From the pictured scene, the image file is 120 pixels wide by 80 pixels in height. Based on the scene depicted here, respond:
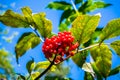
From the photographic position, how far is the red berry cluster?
2.15 meters

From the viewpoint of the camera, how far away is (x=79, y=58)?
2.33 metres

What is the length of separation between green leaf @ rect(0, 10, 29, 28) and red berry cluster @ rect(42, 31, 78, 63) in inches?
11.1

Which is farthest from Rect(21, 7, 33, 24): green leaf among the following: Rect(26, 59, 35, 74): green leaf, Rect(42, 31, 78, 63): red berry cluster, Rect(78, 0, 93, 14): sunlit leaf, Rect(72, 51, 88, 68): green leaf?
Rect(78, 0, 93, 14): sunlit leaf

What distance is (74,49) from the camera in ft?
7.21

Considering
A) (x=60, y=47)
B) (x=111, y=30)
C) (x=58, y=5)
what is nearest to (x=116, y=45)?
(x=111, y=30)

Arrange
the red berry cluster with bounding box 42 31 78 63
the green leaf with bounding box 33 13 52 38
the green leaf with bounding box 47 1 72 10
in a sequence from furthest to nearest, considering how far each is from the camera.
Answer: the green leaf with bounding box 47 1 72 10
the green leaf with bounding box 33 13 52 38
the red berry cluster with bounding box 42 31 78 63

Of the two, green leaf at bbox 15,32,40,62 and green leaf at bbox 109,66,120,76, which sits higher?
green leaf at bbox 15,32,40,62

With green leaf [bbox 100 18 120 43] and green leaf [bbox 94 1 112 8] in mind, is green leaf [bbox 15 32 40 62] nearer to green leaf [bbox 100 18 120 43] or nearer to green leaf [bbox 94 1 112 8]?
green leaf [bbox 100 18 120 43]

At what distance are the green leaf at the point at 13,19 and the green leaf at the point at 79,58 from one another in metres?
0.49

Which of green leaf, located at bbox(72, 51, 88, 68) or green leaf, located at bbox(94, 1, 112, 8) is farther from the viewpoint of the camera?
green leaf, located at bbox(94, 1, 112, 8)

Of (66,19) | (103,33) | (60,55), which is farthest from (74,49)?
(66,19)

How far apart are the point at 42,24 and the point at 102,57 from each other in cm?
56

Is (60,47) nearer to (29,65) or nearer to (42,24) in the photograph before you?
(42,24)

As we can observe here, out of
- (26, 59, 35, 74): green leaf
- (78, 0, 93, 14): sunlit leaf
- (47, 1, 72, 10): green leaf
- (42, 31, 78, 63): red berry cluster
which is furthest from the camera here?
(47, 1, 72, 10): green leaf
